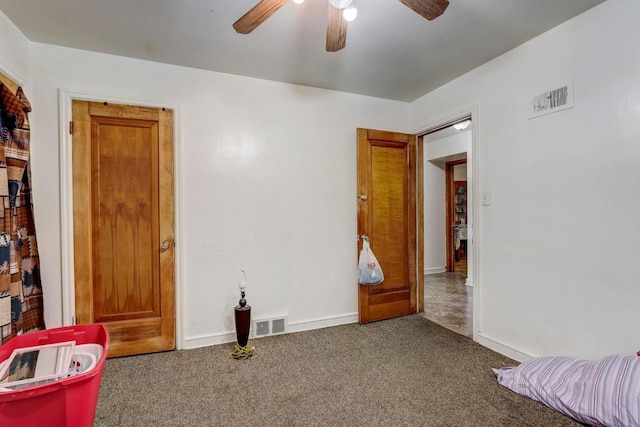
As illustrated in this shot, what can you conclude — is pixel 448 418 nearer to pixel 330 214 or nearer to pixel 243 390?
pixel 243 390

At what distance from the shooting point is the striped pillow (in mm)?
1488

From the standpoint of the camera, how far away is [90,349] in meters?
1.43

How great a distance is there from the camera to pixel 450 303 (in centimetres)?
387

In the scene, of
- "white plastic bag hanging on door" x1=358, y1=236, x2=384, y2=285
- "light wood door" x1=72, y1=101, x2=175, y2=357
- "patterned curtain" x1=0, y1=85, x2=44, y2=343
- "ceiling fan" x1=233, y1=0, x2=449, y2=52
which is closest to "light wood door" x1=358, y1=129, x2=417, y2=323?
"white plastic bag hanging on door" x1=358, y1=236, x2=384, y2=285

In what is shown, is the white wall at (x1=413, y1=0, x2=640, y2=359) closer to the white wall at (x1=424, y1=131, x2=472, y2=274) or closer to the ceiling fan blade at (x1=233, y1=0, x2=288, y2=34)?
the ceiling fan blade at (x1=233, y1=0, x2=288, y2=34)

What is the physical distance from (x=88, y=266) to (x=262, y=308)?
56.7 inches

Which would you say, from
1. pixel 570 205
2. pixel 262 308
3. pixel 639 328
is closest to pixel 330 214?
pixel 262 308

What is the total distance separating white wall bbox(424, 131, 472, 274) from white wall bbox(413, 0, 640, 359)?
9.75 ft

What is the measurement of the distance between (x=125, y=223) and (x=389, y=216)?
2.49 metres

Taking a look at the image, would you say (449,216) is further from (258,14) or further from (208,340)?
→ (258,14)

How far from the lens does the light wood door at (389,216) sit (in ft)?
10.3

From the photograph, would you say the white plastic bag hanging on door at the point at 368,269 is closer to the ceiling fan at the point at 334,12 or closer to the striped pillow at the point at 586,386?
the striped pillow at the point at 586,386

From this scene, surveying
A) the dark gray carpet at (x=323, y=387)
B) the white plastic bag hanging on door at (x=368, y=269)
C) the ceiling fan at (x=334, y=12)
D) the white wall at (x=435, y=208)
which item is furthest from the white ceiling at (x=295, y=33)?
the white wall at (x=435, y=208)

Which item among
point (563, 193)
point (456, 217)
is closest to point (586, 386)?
point (563, 193)
